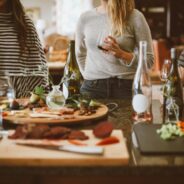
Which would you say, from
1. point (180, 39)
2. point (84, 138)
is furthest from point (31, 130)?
point (180, 39)

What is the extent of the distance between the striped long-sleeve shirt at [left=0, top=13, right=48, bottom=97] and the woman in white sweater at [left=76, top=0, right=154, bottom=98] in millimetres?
290

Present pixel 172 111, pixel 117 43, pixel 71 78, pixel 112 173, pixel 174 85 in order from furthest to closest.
Result: pixel 117 43 → pixel 71 78 → pixel 174 85 → pixel 172 111 → pixel 112 173

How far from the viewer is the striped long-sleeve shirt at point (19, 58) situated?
2150 mm

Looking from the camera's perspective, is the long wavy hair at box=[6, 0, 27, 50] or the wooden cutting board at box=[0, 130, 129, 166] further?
the long wavy hair at box=[6, 0, 27, 50]

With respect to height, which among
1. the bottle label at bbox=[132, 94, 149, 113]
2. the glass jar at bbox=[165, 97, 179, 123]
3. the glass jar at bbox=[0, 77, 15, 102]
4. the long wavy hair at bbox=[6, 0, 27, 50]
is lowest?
the glass jar at bbox=[165, 97, 179, 123]

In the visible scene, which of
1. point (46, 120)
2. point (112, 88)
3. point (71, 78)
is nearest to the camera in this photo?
point (46, 120)

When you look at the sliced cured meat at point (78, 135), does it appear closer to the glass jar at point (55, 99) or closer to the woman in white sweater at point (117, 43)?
the glass jar at point (55, 99)

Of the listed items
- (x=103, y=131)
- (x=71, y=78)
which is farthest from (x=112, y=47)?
(x=103, y=131)

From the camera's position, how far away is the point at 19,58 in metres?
2.17

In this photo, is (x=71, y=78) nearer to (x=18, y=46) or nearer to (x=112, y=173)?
(x=18, y=46)

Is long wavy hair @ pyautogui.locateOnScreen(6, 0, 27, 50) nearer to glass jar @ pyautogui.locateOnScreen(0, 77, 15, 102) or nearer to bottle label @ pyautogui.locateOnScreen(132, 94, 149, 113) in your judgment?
glass jar @ pyautogui.locateOnScreen(0, 77, 15, 102)

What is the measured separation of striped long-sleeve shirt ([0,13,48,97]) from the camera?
215 cm

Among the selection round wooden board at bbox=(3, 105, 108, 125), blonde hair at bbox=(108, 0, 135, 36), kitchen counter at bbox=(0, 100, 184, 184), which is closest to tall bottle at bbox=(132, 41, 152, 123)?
round wooden board at bbox=(3, 105, 108, 125)

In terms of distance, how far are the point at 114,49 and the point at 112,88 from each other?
305 mm
